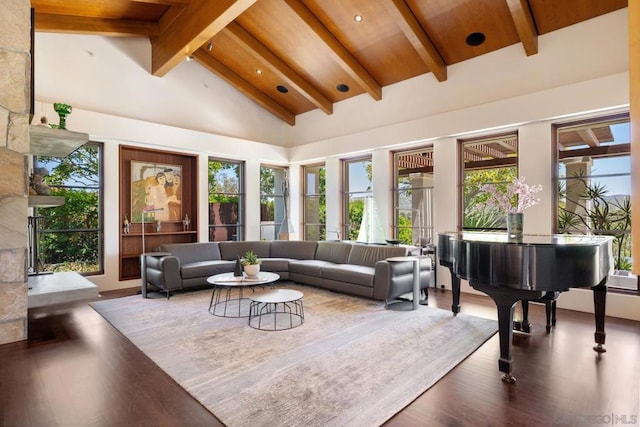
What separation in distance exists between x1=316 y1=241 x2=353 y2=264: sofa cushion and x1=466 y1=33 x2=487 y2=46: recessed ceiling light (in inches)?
145

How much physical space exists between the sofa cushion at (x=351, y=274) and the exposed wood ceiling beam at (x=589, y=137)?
3.38 meters

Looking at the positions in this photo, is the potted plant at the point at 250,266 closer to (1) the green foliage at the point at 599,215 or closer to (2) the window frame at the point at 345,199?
(2) the window frame at the point at 345,199

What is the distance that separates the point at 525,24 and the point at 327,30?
284 cm

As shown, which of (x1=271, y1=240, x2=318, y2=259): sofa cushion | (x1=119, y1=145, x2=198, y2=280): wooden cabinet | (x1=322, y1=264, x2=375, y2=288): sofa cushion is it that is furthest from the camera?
(x1=271, y1=240, x2=318, y2=259): sofa cushion

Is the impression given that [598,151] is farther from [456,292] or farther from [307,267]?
[307,267]

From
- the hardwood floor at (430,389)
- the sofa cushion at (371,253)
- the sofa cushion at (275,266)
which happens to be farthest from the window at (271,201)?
the hardwood floor at (430,389)

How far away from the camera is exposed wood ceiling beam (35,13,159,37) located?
516 cm

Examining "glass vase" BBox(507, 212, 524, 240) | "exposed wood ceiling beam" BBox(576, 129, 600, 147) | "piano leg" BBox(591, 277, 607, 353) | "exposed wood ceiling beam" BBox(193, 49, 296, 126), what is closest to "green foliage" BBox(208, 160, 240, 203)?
"exposed wood ceiling beam" BBox(193, 49, 296, 126)

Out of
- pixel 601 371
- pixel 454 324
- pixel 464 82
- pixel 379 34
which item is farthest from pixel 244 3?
pixel 601 371

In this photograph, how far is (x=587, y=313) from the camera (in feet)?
14.6

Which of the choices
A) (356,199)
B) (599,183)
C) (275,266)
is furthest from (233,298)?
(599,183)

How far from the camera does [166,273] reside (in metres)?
5.15

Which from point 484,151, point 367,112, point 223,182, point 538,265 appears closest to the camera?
point 538,265

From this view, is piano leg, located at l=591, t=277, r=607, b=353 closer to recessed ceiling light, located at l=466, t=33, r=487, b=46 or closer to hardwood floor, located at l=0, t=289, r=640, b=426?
hardwood floor, located at l=0, t=289, r=640, b=426
